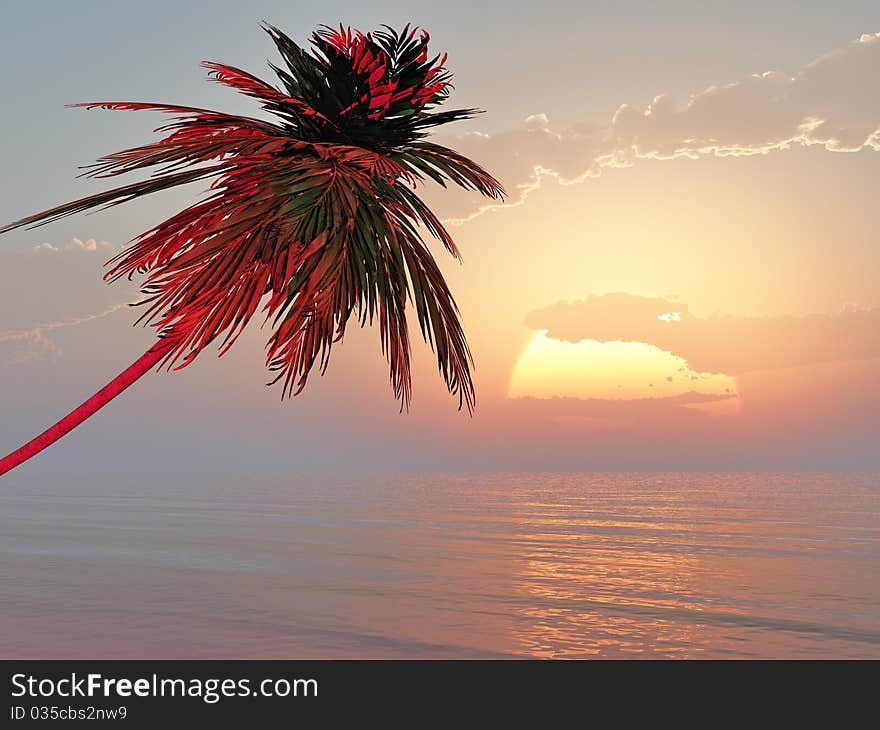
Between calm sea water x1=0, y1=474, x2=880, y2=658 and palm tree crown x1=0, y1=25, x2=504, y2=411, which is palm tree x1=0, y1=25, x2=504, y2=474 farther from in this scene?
calm sea water x1=0, y1=474, x2=880, y2=658

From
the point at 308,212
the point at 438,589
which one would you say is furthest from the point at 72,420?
the point at 438,589

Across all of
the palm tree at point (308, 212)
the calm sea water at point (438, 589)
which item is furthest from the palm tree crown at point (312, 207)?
the calm sea water at point (438, 589)

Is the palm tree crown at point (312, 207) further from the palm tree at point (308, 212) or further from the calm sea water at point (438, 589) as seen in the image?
the calm sea water at point (438, 589)

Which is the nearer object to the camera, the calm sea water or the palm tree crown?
the palm tree crown

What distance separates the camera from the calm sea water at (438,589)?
781 inches

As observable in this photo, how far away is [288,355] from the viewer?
8492 millimetres

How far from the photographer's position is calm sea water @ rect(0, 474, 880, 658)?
65.1 feet

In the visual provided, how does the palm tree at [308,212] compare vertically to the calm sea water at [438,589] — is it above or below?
above

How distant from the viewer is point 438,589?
2752cm

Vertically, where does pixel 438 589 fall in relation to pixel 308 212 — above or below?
below

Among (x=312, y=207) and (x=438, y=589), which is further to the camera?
(x=438, y=589)

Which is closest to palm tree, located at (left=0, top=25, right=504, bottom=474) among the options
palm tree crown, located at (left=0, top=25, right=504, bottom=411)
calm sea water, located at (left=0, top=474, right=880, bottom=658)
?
palm tree crown, located at (left=0, top=25, right=504, bottom=411)

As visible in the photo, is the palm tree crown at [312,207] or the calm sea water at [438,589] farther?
the calm sea water at [438,589]

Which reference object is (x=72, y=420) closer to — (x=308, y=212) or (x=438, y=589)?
(x=308, y=212)
